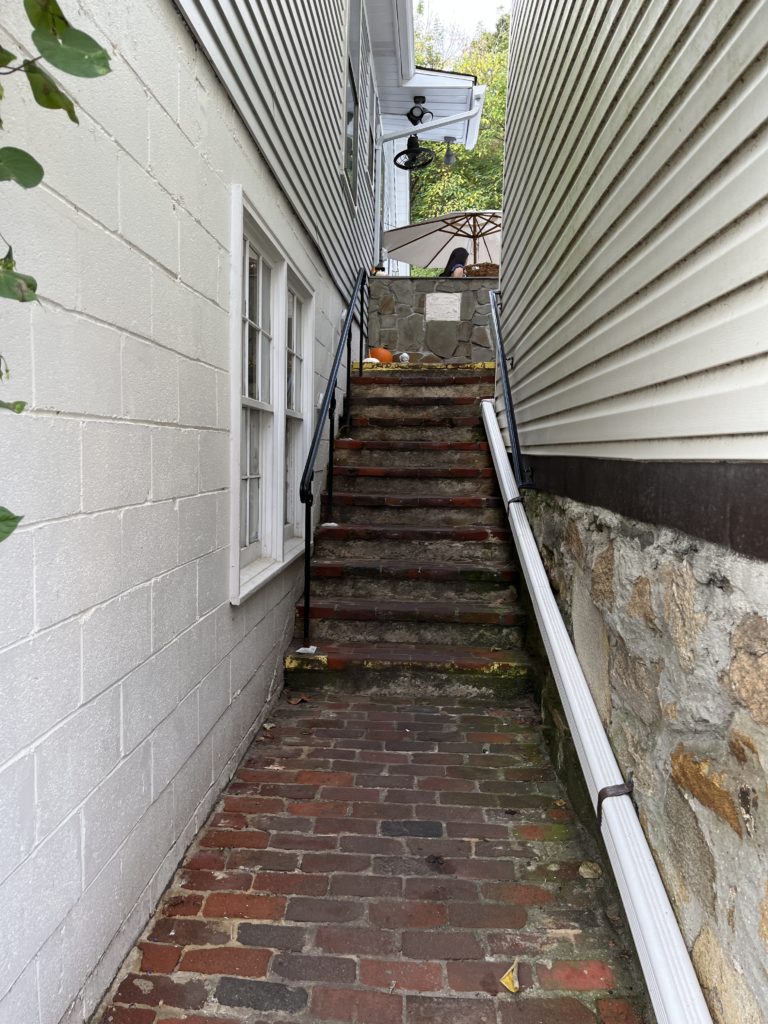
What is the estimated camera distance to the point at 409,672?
12.3 ft

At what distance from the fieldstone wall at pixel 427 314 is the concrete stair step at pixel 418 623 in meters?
5.49

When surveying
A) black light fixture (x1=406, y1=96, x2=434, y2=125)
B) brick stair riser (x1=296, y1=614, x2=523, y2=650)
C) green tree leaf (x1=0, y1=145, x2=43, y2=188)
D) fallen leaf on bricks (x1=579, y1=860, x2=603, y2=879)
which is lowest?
fallen leaf on bricks (x1=579, y1=860, x2=603, y2=879)

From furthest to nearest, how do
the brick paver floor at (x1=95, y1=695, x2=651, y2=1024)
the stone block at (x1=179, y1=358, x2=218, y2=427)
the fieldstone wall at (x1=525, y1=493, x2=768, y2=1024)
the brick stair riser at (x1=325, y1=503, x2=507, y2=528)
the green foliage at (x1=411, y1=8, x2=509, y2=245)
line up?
the green foliage at (x1=411, y1=8, x2=509, y2=245)
the brick stair riser at (x1=325, y1=503, x2=507, y2=528)
the stone block at (x1=179, y1=358, x2=218, y2=427)
the brick paver floor at (x1=95, y1=695, x2=651, y2=1024)
the fieldstone wall at (x1=525, y1=493, x2=768, y2=1024)

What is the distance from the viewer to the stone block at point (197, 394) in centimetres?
221

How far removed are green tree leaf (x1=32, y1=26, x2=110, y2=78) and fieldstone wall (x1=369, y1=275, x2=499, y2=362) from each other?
26.5 ft

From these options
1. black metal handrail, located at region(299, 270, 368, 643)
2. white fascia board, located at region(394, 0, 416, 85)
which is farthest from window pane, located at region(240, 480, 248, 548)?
white fascia board, located at region(394, 0, 416, 85)

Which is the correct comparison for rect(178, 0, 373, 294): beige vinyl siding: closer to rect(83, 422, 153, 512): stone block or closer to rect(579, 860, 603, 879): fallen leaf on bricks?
rect(83, 422, 153, 512): stone block

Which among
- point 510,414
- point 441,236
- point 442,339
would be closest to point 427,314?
point 442,339

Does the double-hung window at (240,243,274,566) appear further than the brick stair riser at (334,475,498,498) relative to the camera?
No

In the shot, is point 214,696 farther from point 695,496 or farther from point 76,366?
point 695,496

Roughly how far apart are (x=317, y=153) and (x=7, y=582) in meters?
4.08

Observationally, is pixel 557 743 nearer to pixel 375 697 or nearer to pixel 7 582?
pixel 375 697

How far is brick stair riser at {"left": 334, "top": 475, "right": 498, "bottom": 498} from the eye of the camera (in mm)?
5207

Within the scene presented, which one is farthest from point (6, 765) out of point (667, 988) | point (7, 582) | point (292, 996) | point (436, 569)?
point (436, 569)
